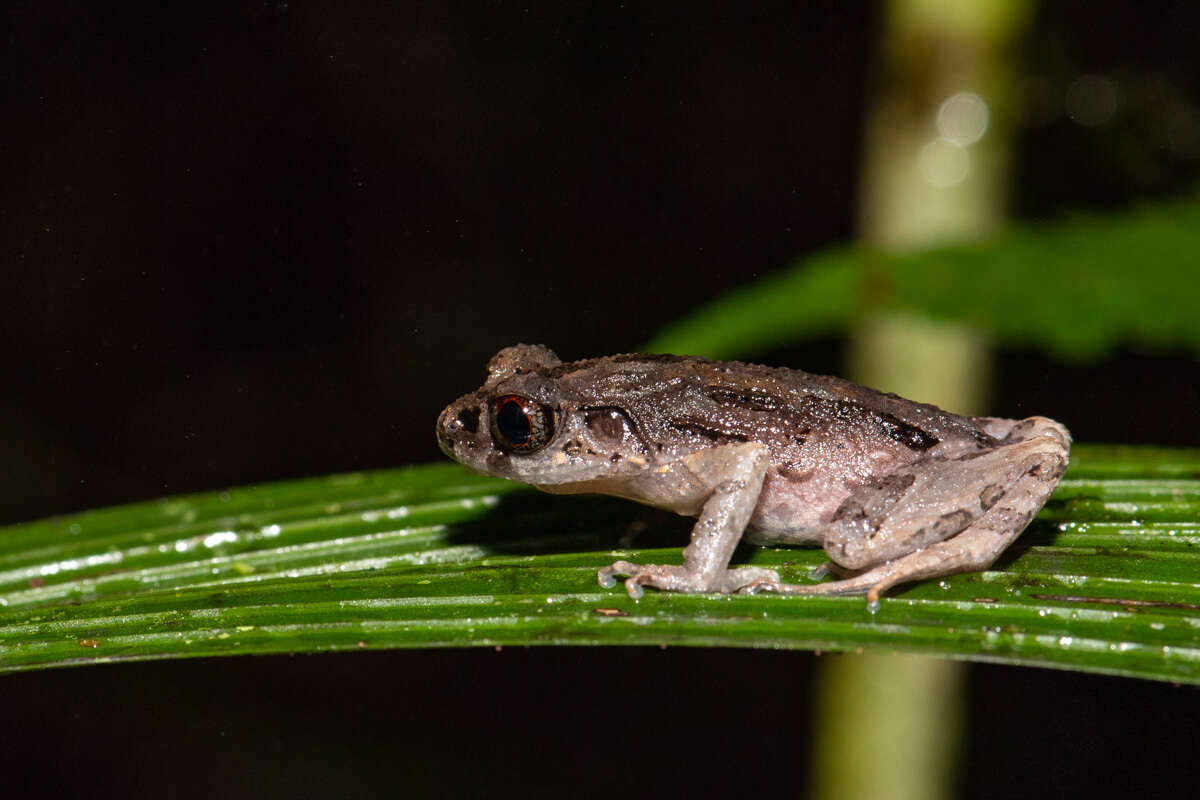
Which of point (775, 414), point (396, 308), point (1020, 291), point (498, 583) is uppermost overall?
point (396, 308)

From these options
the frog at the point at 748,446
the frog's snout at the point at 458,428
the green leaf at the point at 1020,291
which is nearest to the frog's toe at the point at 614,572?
the frog at the point at 748,446

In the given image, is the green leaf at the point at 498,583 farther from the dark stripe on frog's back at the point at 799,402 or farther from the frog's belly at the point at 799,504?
the dark stripe on frog's back at the point at 799,402

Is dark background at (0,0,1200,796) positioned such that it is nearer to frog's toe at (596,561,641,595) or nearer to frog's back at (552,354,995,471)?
frog's back at (552,354,995,471)

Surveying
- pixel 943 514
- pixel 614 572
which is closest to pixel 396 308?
pixel 614 572

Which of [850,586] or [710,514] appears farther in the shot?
[710,514]

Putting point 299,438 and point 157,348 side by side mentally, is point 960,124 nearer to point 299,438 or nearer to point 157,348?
point 299,438

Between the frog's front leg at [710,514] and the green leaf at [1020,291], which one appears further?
the green leaf at [1020,291]

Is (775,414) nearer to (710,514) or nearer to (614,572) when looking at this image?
(710,514)
